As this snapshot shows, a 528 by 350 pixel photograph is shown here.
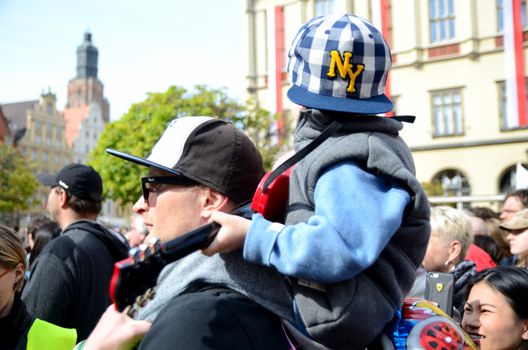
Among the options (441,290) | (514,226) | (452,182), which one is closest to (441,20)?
(452,182)

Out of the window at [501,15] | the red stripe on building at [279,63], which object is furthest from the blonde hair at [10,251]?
the window at [501,15]

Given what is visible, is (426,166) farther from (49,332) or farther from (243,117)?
(49,332)

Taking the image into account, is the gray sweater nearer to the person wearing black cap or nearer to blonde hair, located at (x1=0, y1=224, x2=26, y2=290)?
blonde hair, located at (x1=0, y1=224, x2=26, y2=290)

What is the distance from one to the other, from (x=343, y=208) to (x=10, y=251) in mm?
2196

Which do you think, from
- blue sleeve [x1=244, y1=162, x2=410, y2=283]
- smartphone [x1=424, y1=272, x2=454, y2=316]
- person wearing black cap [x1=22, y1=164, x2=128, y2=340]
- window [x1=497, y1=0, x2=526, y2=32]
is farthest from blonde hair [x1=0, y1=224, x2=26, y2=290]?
window [x1=497, y1=0, x2=526, y2=32]

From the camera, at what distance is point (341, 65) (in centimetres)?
163

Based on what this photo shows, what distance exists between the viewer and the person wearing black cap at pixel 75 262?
3.68 m

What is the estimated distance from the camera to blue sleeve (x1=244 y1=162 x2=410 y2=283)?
1429mm

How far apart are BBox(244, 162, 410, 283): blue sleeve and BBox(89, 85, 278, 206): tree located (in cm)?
2364

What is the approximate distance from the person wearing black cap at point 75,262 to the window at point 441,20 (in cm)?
2841

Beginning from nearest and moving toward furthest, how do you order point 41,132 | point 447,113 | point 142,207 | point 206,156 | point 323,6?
1. point 206,156
2. point 142,207
3. point 447,113
4. point 323,6
5. point 41,132

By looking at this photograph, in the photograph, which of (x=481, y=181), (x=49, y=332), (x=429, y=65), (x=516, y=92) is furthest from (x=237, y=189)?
(x=429, y=65)

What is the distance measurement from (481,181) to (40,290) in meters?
27.0

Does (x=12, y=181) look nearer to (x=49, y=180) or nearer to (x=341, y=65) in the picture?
(x=49, y=180)
